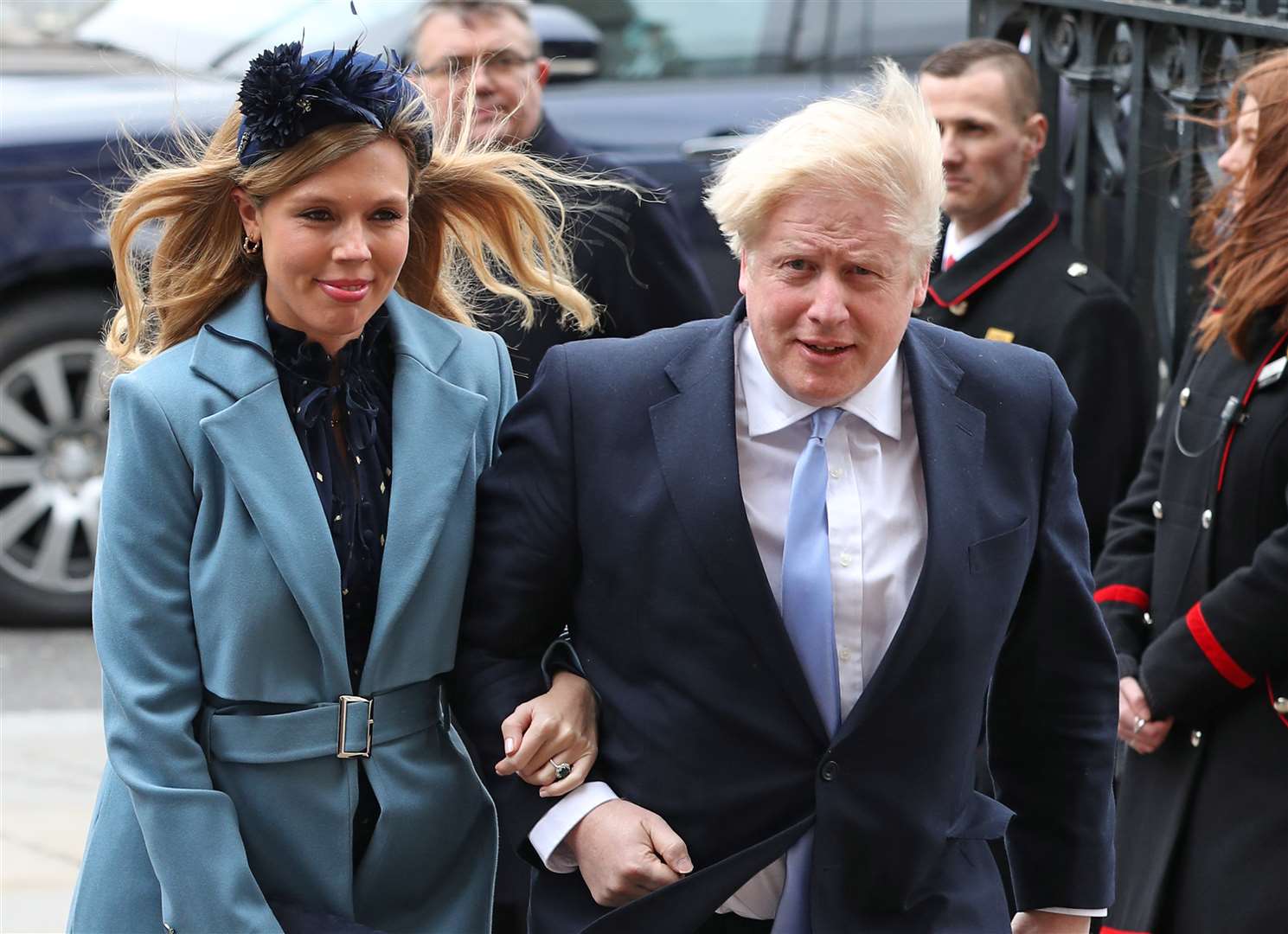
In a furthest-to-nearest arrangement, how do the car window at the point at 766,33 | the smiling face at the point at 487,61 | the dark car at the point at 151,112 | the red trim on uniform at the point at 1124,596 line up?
the car window at the point at 766,33 → the dark car at the point at 151,112 → the smiling face at the point at 487,61 → the red trim on uniform at the point at 1124,596

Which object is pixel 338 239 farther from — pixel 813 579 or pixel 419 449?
pixel 813 579

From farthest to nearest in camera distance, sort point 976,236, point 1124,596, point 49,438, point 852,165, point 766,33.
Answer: point 766,33 → point 49,438 → point 976,236 → point 1124,596 → point 852,165

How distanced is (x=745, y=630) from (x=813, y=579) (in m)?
0.11

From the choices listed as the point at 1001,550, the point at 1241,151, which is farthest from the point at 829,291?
the point at 1241,151

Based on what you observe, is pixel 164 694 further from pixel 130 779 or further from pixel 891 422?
pixel 891 422

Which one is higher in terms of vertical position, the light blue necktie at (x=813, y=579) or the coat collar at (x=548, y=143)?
the coat collar at (x=548, y=143)

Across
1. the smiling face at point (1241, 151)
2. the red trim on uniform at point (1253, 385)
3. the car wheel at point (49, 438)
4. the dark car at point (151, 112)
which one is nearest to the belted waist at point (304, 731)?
the red trim on uniform at point (1253, 385)

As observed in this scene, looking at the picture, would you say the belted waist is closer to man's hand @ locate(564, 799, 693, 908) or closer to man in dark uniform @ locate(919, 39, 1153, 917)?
man's hand @ locate(564, 799, 693, 908)

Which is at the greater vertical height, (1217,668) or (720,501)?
(720,501)

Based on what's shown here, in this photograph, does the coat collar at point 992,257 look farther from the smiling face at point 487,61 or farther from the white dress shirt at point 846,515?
the white dress shirt at point 846,515

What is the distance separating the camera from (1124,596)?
148 inches

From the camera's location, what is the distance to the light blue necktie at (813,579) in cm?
247

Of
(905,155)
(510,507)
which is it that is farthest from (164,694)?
(905,155)

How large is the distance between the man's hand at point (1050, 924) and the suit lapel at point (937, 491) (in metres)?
0.54
